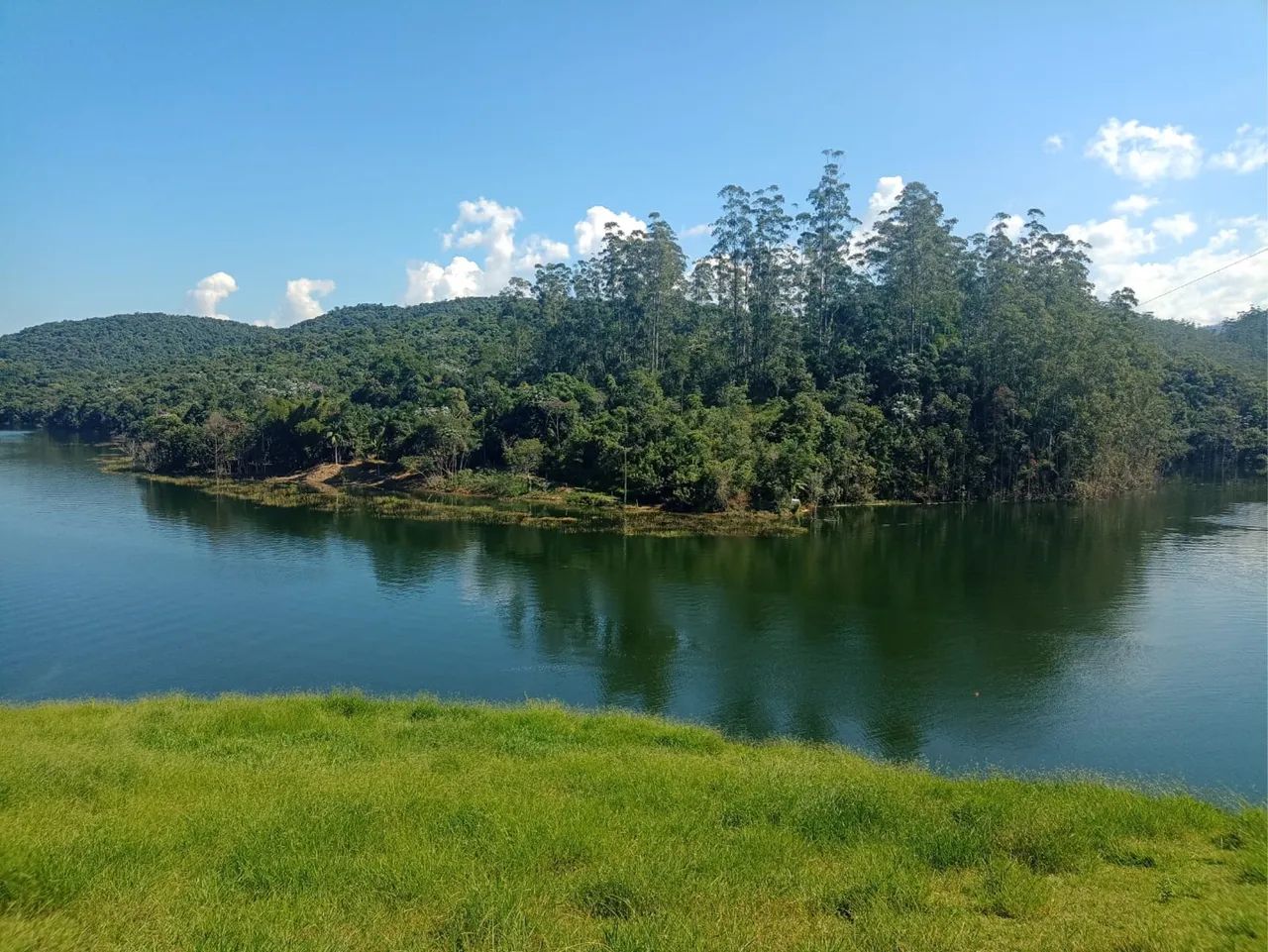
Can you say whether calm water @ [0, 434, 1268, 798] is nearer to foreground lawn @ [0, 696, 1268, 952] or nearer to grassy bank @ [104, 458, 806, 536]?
grassy bank @ [104, 458, 806, 536]

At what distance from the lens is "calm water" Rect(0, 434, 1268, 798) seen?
766 inches

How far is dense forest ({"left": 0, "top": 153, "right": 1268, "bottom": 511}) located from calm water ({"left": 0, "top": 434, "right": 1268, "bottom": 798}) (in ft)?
29.8

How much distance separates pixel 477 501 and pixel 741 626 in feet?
106

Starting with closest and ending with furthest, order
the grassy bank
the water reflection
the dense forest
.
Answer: the water reflection < the grassy bank < the dense forest

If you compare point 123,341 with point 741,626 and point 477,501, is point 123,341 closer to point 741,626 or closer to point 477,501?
point 477,501

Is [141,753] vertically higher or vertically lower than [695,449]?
lower

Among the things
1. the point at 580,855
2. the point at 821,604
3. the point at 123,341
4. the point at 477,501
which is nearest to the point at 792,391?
the point at 477,501

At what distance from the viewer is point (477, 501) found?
183 feet

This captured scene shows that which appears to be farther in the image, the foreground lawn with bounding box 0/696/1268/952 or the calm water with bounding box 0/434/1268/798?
the calm water with bounding box 0/434/1268/798

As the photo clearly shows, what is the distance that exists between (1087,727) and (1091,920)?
1386 centimetres

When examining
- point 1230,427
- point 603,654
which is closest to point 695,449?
point 603,654

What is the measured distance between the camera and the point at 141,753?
12.5 m

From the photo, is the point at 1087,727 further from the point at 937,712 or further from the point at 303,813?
the point at 303,813

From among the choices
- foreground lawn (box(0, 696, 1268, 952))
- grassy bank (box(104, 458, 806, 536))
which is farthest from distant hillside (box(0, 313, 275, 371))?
foreground lawn (box(0, 696, 1268, 952))
